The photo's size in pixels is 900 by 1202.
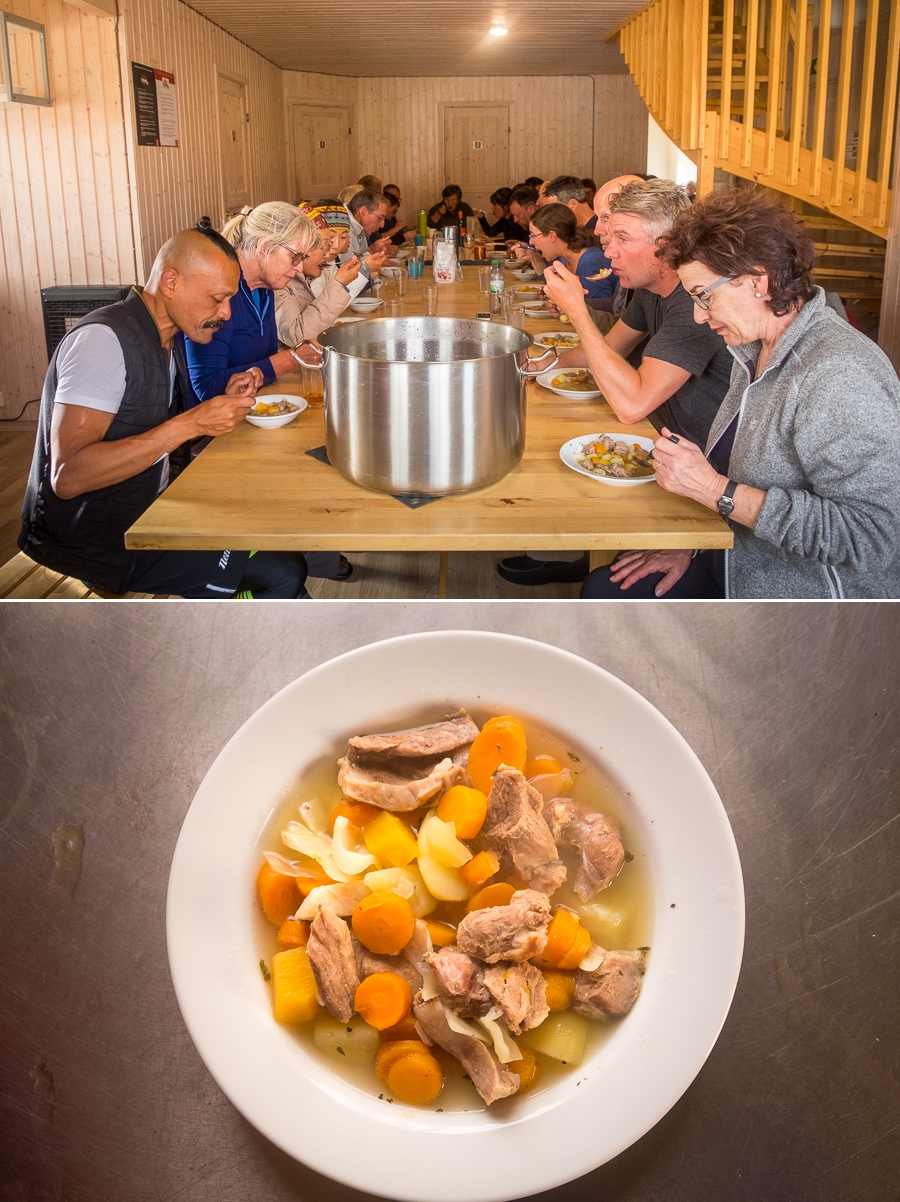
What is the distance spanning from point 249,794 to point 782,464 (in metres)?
1.07

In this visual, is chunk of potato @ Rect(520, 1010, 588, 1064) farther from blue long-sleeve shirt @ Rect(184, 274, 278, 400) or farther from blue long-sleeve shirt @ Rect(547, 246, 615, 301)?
blue long-sleeve shirt @ Rect(547, 246, 615, 301)

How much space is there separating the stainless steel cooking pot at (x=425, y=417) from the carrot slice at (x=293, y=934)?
2.79ft

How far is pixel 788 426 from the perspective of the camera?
146cm

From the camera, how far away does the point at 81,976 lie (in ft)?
2.43

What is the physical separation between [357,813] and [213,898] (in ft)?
0.42

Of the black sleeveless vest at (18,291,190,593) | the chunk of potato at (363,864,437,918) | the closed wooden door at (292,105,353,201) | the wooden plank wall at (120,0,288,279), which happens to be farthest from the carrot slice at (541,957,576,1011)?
the closed wooden door at (292,105,353,201)

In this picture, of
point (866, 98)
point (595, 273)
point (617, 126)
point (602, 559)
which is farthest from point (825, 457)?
point (617, 126)

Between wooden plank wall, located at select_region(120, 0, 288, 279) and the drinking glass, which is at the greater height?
wooden plank wall, located at select_region(120, 0, 288, 279)

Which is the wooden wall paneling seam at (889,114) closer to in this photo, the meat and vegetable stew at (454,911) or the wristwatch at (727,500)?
the wristwatch at (727,500)

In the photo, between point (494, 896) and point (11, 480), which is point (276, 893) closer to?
point (494, 896)

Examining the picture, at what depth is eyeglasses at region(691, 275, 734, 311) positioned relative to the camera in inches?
59.2

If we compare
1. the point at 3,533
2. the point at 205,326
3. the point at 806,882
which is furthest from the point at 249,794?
the point at 3,533

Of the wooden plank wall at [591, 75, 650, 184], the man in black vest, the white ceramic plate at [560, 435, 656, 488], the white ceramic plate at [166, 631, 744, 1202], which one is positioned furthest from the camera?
the wooden plank wall at [591, 75, 650, 184]

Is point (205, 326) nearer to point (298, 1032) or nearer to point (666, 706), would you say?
point (666, 706)
